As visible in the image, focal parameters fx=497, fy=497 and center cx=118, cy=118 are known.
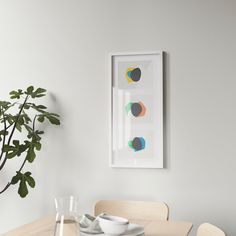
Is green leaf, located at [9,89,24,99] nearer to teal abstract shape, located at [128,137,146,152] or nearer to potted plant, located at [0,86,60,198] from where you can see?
potted plant, located at [0,86,60,198]

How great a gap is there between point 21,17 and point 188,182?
195cm

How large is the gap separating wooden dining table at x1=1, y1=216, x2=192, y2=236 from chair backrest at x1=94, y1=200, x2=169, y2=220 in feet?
1.17

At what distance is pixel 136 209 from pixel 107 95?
38.3 inches

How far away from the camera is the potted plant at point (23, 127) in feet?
12.3

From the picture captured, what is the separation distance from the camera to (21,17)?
418cm

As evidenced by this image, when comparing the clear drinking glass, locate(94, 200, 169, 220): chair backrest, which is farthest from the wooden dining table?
the clear drinking glass

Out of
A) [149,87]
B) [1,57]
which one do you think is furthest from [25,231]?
[1,57]

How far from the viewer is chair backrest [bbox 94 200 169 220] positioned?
3336mm

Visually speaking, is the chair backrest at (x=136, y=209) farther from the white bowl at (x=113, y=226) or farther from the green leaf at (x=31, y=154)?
the white bowl at (x=113, y=226)

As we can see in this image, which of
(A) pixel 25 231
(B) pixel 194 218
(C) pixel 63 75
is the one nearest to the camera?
(A) pixel 25 231

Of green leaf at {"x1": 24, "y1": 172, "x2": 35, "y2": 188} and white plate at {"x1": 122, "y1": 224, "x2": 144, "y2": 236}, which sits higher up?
green leaf at {"x1": 24, "y1": 172, "x2": 35, "y2": 188}

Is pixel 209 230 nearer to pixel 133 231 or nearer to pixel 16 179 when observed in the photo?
pixel 133 231

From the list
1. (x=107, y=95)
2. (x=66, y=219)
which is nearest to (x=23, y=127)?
(x=107, y=95)

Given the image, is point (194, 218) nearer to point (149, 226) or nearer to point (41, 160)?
point (149, 226)
